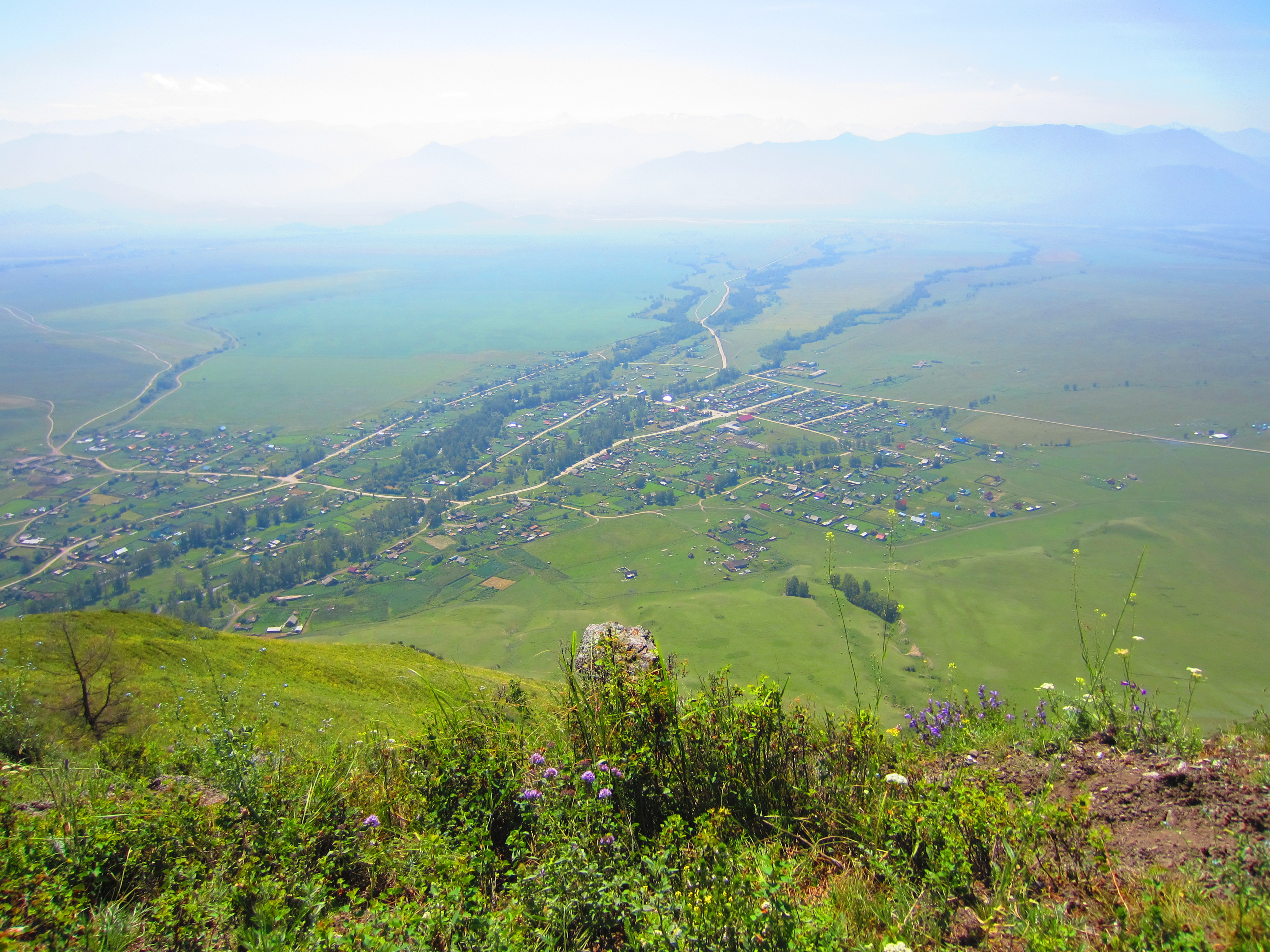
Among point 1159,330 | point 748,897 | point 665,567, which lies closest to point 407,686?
point 748,897

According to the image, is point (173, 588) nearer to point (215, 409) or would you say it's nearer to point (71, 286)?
point (215, 409)

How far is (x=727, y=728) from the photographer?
2.81 metres

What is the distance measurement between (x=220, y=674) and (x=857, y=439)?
146ft

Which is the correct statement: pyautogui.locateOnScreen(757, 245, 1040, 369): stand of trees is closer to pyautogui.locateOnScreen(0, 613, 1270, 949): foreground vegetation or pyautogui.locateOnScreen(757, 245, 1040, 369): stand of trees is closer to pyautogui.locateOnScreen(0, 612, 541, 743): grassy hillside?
pyautogui.locateOnScreen(0, 612, 541, 743): grassy hillside

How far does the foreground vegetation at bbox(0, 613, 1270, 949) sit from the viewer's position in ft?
6.29

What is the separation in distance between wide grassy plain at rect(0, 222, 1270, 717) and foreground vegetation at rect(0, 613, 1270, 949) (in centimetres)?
90

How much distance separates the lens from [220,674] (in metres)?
9.66

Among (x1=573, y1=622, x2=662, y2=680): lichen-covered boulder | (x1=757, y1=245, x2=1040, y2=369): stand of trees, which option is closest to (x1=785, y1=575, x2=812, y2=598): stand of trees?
(x1=573, y1=622, x2=662, y2=680): lichen-covered boulder

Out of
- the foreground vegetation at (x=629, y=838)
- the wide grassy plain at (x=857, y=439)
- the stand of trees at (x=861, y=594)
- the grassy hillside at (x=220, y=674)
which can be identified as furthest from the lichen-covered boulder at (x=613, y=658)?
the stand of trees at (x=861, y=594)

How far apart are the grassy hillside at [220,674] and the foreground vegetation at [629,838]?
3253 mm

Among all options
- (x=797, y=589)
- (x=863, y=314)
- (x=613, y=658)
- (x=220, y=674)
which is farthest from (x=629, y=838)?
(x=863, y=314)

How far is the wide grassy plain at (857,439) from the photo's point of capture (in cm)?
2206

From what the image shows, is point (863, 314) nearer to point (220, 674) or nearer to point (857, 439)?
point (857, 439)

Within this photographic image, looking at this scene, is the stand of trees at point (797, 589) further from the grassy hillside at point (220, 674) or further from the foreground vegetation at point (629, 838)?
the foreground vegetation at point (629, 838)
